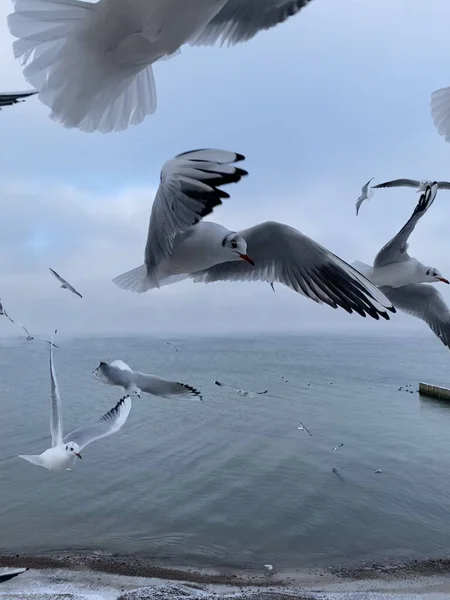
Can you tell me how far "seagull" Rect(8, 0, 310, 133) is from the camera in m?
1.18

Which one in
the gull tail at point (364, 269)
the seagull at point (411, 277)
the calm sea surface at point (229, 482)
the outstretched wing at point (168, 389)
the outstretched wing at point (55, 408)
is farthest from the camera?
the calm sea surface at point (229, 482)

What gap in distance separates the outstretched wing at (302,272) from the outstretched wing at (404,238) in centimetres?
23

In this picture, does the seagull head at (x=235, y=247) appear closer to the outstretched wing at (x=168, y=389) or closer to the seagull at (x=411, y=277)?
the seagull at (x=411, y=277)

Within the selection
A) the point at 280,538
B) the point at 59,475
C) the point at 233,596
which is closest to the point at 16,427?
the point at 59,475

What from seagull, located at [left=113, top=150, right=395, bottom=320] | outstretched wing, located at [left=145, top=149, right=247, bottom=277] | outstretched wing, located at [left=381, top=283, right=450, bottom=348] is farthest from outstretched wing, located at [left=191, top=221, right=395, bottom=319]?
outstretched wing, located at [left=381, top=283, right=450, bottom=348]

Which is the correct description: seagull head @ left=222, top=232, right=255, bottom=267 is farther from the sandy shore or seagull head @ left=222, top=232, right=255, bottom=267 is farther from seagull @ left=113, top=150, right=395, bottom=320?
the sandy shore

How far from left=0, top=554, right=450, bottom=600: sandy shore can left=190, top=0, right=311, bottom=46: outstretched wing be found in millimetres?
11628

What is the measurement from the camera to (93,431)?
222 cm

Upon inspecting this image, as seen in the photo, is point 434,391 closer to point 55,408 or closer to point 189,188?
point 55,408

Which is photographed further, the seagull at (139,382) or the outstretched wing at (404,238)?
the seagull at (139,382)

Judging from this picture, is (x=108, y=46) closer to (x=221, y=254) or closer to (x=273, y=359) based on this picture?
(x=221, y=254)

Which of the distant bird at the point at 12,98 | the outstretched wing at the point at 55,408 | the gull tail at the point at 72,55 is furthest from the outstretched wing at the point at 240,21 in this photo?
the outstretched wing at the point at 55,408

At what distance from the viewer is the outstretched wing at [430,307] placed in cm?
196

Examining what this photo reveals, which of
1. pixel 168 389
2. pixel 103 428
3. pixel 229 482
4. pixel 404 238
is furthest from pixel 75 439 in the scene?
pixel 229 482
